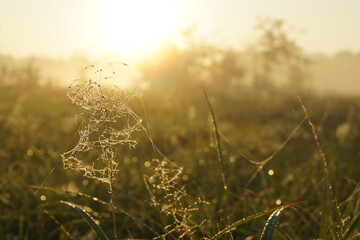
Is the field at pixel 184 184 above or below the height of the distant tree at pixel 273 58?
below

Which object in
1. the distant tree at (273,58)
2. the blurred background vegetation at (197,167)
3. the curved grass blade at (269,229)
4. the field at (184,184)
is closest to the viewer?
the curved grass blade at (269,229)

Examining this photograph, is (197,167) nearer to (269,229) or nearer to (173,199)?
(173,199)

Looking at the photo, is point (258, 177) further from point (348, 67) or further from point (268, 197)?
point (348, 67)

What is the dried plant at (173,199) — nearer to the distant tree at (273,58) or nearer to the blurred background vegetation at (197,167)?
the blurred background vegetation at (197,167)

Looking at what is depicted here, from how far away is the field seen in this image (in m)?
1.79

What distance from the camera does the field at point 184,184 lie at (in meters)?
1.79

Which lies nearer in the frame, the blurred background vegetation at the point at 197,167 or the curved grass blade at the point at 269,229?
the curved grass blade at the point at 269,229

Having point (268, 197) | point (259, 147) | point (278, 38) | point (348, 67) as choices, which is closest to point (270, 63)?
point (278, 38)

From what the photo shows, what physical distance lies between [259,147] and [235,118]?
12.5 ft

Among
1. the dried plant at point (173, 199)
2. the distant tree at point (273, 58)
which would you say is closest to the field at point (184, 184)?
the dried plant at point (173, 199)

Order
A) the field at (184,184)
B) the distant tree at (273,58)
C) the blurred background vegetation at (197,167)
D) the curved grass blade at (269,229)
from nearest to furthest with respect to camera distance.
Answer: the curved grass blade at (269,229) → the field at (184,184) → the blurred background vegetation at (197,167) → the distant tree at (273,58)

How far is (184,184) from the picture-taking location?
76.4 inches

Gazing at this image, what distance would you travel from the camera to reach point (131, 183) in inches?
136

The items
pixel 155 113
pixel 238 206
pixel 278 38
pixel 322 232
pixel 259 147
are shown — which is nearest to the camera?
pixel 322 232
